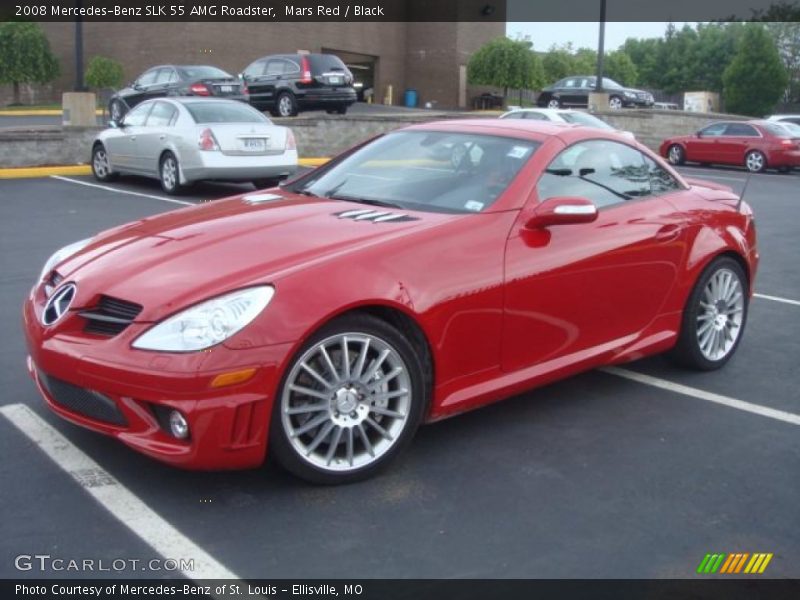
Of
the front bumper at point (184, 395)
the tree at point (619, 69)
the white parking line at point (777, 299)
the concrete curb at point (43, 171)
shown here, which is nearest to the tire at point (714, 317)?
the white parking line at point (777, 299)

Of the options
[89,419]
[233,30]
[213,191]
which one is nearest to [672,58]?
[233,30]

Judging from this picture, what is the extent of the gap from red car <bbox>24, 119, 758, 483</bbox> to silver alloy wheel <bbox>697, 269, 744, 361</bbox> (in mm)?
23

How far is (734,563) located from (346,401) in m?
1.59

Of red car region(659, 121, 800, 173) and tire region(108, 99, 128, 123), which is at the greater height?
tire region(108, 99, 128, 123)

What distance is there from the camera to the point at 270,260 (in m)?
3.92

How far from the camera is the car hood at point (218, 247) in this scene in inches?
149

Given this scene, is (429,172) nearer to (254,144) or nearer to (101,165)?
(254,144)

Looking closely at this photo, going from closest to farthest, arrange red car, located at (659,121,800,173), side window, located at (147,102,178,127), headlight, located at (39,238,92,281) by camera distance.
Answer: headlight, located at (39,238,92,281) → side window, located at (147,102,178,127) → red car, located at (659,121,800,173)

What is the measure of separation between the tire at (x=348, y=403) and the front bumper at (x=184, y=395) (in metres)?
0.11

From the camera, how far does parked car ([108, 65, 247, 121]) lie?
75.2 ft

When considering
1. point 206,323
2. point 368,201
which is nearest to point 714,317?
point 368,201

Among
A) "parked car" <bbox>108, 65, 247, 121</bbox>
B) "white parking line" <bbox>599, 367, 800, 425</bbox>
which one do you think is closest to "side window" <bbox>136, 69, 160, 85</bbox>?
"parked car" <bbox>108, 65, 247, 121</bbox>

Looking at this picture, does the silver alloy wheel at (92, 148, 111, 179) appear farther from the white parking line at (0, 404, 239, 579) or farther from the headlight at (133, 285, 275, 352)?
the headlight at (133, 285, 275, 352)
